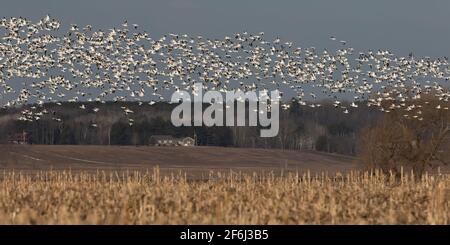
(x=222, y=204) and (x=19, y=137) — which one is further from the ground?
(x=19, y=137)

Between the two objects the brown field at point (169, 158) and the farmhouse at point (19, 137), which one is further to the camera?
the farmhouse at point (19, 137)

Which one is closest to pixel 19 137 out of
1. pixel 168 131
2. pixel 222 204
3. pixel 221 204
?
pixel 168 131

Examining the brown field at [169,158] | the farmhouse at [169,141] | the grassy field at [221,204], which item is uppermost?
the farmhouse at [169,141]

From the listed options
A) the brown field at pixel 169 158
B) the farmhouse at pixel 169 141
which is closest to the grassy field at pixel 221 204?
the brown field at pixel 169 158

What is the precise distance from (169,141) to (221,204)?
14227cm

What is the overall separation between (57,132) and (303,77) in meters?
144

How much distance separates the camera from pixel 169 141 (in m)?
168

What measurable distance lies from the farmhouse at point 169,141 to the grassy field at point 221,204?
421 feet

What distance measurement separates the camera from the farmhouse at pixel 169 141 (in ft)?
546

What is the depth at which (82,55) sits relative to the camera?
46312mm

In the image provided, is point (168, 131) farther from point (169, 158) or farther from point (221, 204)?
point (221, 204)

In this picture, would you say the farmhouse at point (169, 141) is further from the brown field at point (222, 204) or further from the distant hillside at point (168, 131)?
the brown field at point (222, 204)
